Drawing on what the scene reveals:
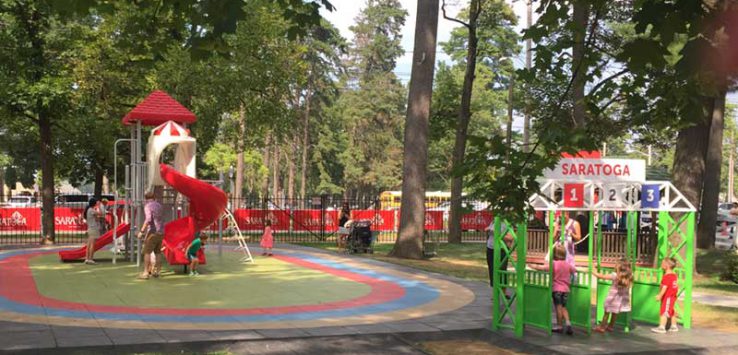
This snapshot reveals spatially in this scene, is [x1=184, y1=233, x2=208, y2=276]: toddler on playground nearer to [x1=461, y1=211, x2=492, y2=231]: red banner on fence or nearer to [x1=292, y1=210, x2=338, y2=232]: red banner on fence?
[x1=292, y1=210, x2=338, y2=232]: red banner on fence

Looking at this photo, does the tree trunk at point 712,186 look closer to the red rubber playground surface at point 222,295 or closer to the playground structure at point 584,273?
the red rubber playground surface at point 222,295

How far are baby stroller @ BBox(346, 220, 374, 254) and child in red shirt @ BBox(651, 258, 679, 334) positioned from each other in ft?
44.2

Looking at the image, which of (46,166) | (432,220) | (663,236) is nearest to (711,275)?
(663,236)

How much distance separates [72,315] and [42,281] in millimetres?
4506

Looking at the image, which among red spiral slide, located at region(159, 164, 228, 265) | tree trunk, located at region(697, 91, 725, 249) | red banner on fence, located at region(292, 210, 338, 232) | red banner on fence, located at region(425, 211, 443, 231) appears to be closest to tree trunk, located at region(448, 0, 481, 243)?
red banner on fence, located at region(292, 210, 338, 232)

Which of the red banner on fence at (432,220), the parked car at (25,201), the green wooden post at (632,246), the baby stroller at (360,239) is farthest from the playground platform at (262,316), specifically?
the parked car at (25,201)

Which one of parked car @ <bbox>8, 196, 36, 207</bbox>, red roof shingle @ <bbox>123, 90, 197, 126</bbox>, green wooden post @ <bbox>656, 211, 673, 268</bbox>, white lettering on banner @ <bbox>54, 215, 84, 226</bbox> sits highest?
red roof shingle @ <bbox>123, 90, 197, 126</bbox>

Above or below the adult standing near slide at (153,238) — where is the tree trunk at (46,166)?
above

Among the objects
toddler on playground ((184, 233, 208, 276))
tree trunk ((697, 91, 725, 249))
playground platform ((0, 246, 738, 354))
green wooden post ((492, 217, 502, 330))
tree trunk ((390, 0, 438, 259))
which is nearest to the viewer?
playground platform ((0, 246, 738, 354))

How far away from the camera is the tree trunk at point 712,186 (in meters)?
26.4

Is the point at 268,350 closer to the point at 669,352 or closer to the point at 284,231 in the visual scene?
the point at 669,352

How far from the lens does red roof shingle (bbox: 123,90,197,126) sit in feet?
56.7

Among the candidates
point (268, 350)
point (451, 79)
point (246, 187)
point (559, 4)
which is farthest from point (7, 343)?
point (246, 187)

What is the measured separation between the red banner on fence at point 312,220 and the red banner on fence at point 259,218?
0.47 m
